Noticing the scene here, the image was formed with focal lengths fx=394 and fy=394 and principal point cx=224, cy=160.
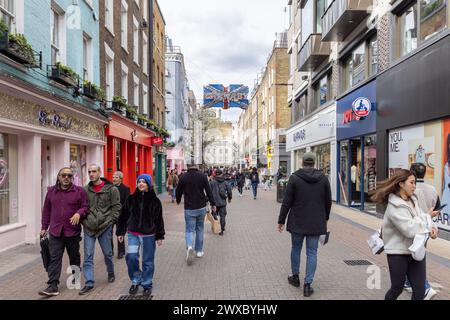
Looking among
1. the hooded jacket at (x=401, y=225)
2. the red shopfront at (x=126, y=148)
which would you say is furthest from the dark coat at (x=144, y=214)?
the red shopfront at (x=126, y=148)

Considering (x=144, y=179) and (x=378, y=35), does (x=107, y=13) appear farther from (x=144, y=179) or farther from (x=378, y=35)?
(x=144, y=179)

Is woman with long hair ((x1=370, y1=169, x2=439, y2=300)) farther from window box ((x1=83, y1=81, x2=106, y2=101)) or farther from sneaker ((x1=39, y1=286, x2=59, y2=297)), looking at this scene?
window box ((x1=83, y1=81, x2=106, y2=101))

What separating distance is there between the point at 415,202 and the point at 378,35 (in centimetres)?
1023

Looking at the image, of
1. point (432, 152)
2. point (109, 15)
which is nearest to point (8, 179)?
point (109, 15)

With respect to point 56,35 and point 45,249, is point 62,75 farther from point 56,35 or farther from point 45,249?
point 45,249

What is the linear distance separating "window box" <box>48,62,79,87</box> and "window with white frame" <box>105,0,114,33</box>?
4873 millimetres

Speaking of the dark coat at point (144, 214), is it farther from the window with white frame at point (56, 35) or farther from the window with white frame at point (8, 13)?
the window with white frame at point (56, 35)

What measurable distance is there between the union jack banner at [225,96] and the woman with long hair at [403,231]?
2328 cm

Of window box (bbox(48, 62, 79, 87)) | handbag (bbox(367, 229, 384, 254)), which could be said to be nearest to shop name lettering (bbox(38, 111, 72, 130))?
window box (bbox(48, 62, 79, 87))

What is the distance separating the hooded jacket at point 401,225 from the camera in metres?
3.63

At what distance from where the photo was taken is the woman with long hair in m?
3.66

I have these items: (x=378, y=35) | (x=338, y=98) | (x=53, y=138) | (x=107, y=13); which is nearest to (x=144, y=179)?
(x=53, y=138)

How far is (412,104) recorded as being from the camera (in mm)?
10258

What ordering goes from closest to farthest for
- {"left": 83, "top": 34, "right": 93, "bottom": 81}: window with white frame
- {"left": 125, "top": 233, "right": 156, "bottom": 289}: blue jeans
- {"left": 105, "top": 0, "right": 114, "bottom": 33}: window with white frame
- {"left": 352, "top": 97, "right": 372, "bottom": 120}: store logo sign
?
{"left": 125, "top": 233, "right": 156, "bottom": 289}: blue jeans, {"left": 83, "top": 34, "right": 93, "bottom": 81}: window with white frame, {"left": 352, "top": 97, "right": 372, "bottom": 120}: store logo sign, {"left": 105, "top": 0, "right": 114, "bottom": 33}: window with white frame
